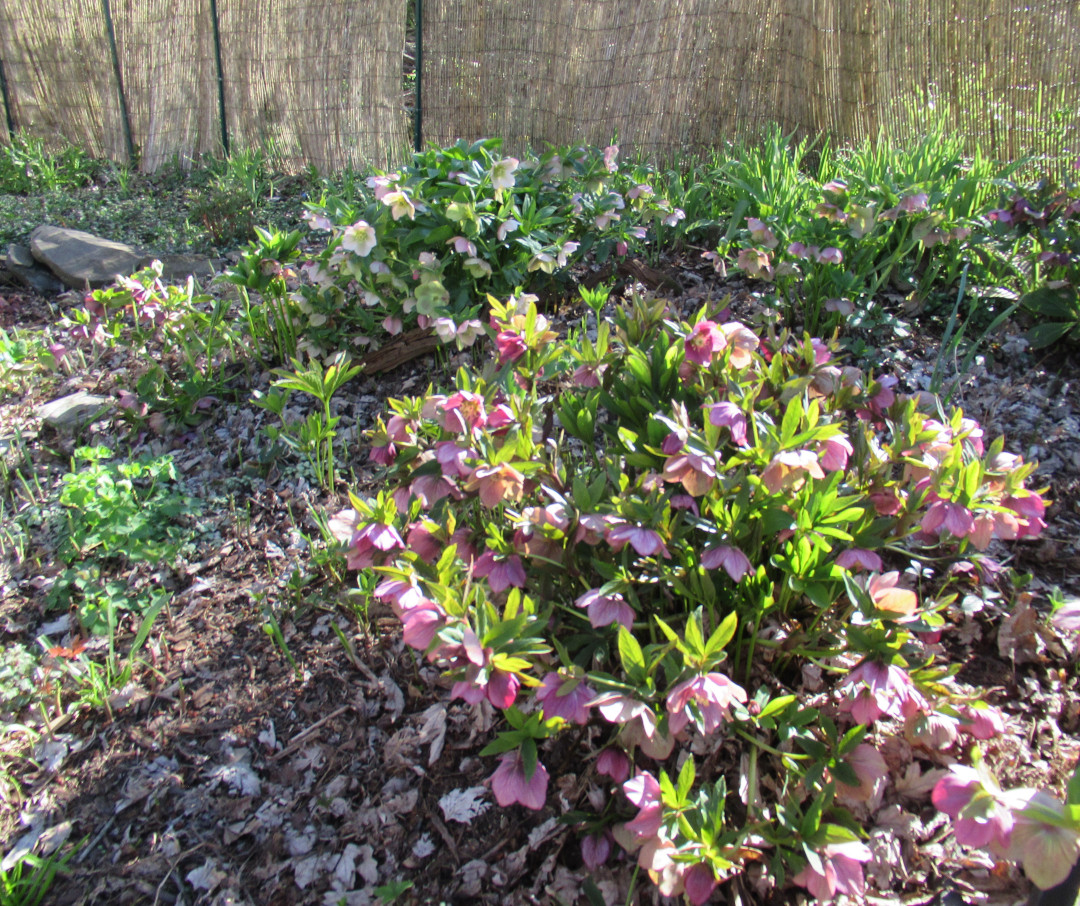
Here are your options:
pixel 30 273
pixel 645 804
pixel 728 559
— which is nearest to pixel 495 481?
pixel 728 559

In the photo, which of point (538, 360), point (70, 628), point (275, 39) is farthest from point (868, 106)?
point (70, 628)

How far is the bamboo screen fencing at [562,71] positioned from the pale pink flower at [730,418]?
3.23 meters

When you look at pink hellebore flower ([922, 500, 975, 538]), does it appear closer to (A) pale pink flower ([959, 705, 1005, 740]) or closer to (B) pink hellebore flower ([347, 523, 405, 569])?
(A) pale pink flower ([959, 705, 1005, 740])

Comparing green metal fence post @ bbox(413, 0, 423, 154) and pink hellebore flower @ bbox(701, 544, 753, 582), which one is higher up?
green metal fence post @ bbox(413, 0, 423, 154)

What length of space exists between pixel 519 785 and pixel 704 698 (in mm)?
315

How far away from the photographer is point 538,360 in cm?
150

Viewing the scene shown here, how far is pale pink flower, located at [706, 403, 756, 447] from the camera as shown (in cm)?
109

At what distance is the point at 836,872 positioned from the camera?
910 mm

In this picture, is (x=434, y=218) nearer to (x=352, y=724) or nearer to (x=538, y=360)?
(x=538, y=360)

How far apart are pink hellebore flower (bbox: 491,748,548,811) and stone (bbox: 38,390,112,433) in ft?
7.42

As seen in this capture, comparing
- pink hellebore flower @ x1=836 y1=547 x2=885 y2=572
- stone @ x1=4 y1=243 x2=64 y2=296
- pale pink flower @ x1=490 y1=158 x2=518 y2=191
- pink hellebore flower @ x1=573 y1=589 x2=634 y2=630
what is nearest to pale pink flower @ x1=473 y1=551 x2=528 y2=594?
pink hellebore flower @ x1=573 y1=589 x2=634 y2=630

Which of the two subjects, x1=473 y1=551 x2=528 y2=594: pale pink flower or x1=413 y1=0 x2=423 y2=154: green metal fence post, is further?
x1=413 y1=0 x2=423 y2=154: green metal fence post

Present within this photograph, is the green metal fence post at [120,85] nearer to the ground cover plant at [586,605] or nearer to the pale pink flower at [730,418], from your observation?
the ground cover plant at [586,605]

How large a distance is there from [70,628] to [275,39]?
4.85 metres
